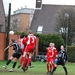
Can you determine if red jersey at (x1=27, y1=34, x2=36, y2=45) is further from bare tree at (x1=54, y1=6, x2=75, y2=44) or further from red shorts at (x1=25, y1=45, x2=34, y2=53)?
bare tree at (x1=54, y1=6, x2=75, y2=44)

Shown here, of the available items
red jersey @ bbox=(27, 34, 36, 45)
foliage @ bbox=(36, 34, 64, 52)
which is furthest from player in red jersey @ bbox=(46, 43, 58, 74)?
foliage @ bbox=(36, 34, 64, 52)

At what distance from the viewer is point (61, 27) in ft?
217

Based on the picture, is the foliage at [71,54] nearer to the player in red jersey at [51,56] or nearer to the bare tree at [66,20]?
the bare tree at [66,20]

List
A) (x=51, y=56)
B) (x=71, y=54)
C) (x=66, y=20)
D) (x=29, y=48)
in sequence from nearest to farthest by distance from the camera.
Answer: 1. (x=29, y=48)
2. (x=51, y=56)
3. (x=71, y=54)
4. (x=66, y=20)

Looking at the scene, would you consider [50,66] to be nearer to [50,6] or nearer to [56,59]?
[56,59]

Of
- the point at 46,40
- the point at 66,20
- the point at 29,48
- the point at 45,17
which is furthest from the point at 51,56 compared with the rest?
the point at 45,17

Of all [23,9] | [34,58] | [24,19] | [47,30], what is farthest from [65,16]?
[23,9]

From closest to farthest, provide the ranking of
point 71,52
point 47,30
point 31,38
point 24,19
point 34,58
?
1. point 31,38
2. point 34,58
3. point 71,52
4. point 47,30
5. point 24,19

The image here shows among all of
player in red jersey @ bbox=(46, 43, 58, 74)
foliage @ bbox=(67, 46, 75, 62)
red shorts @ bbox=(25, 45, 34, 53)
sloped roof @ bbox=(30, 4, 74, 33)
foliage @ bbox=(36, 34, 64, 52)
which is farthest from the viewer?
sloped roof @ bbox=(30, 4, 74, 33)

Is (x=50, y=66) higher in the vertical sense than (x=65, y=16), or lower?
lower

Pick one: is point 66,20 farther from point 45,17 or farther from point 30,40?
point 30,40

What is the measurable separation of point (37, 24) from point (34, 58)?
4253 cm

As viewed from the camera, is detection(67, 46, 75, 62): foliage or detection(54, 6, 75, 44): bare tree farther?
detection(54, 6, 75, 44): bare tree

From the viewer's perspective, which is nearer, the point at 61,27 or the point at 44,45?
the point at 44,45
